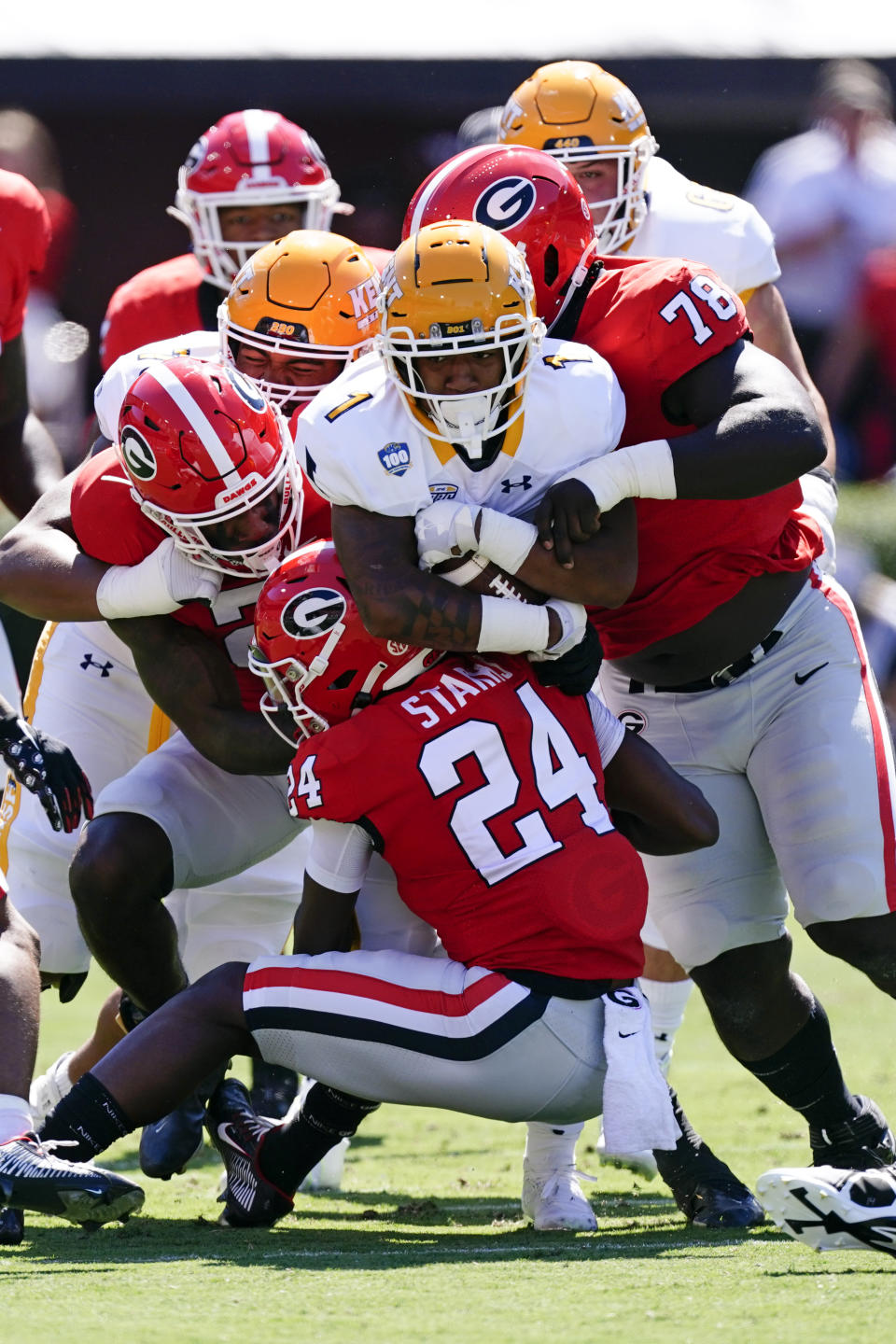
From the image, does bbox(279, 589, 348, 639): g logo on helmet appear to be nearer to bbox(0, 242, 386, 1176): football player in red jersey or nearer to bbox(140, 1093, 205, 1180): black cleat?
bbox(0, 242, 386, 1176): football player in red jersey

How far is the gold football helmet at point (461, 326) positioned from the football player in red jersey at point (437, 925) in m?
0.35

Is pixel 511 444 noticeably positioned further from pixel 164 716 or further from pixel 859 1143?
pixel 859 1143

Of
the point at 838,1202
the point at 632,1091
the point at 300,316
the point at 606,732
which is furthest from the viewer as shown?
the point at 300,316

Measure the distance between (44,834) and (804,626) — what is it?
1.73 metres

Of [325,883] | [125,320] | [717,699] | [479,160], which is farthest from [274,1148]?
[125,320]

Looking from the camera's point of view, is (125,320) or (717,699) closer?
(717,699)

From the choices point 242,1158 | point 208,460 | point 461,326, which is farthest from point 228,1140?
point 461,326

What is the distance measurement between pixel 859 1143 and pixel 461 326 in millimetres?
1730

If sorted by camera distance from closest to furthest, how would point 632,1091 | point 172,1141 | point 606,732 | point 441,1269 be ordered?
point 441,1269 < point 632,1091 < point 606,732 < point 172,1141

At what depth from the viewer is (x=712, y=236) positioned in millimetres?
4715

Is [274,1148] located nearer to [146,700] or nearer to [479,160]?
[146,700]

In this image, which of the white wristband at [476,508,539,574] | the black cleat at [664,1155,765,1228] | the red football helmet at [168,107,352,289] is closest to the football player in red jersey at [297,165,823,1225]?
the white wristband at [476,508,539,574]

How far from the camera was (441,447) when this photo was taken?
11.5ft

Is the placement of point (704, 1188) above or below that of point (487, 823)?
below
